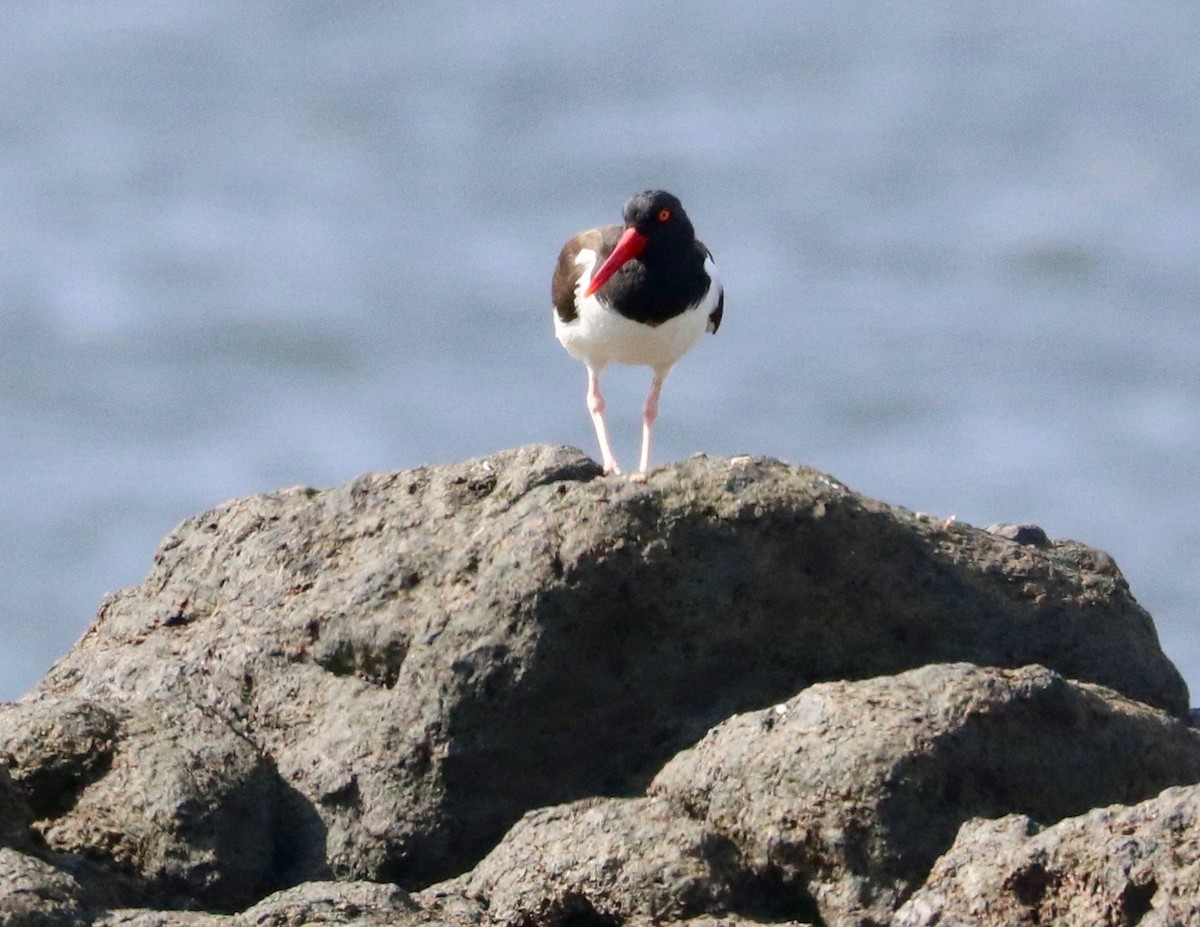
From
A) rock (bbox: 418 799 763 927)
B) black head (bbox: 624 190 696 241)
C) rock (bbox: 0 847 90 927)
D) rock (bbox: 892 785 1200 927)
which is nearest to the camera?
rock (bbox: 892 785 1200 927)

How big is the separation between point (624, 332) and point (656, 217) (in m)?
0.48

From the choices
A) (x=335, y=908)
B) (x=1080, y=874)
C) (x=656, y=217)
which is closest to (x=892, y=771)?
(x=1080, y=874)

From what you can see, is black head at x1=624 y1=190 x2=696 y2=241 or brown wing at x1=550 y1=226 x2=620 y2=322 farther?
brown wing at x1=550 y1=226 x2=620 y2=322

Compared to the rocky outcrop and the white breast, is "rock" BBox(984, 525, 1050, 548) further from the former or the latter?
the white breast

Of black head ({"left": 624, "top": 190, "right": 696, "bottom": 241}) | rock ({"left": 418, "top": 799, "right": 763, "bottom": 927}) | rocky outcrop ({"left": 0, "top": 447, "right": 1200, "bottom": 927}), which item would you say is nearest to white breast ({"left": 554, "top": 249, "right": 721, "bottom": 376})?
black head ({"left": 624, "top": 190, "right": 696, "bottom": 241})

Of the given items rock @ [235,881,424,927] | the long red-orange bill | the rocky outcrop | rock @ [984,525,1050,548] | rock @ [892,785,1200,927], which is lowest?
rock @ [892,785,1200,927]

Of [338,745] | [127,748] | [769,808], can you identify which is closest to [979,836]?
[769,808]

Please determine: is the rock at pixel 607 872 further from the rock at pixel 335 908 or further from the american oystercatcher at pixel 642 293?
the american oystercatcher at pixel 642 293

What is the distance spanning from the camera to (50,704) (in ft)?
17.7

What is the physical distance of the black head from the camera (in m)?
8.67

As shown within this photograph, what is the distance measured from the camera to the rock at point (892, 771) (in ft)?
15.5

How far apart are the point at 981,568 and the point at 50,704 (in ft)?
7.82

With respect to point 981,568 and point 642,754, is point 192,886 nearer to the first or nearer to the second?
point 642,754

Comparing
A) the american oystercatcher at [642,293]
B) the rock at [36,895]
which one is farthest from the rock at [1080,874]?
the american oystercatcher at [642,293]
